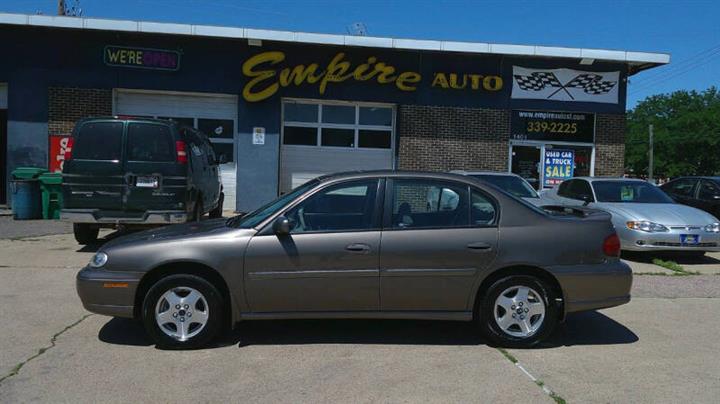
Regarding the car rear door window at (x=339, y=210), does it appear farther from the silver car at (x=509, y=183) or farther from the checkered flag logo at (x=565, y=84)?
the checkered flag logo at (x=565, y=84)

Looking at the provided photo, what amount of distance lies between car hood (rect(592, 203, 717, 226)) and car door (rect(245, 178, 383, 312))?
6787 millimetres

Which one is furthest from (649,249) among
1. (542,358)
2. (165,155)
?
(165,155)

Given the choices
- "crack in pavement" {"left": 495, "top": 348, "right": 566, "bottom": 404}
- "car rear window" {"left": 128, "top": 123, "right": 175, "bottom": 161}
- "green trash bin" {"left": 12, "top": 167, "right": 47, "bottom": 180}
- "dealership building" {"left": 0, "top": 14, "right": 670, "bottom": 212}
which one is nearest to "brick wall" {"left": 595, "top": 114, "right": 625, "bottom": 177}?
"dealership building" {"left": 0, "top": 14, "right": 670, "bottom": 212}

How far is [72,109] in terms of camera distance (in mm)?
15711

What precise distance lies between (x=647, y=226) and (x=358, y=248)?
684 centimetres

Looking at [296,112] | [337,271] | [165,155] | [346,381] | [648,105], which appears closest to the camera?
[346,381]

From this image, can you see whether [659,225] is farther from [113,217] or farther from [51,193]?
[51,193]

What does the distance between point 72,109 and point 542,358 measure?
1445 centimetres

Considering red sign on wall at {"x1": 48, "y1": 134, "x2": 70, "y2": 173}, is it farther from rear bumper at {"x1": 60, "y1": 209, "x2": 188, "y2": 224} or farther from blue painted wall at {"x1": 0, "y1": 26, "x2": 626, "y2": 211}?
rear bumper at {"x1": 60, "y1": 209, "x2": 188, "y2": 224}

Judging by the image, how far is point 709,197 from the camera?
46.3 ft

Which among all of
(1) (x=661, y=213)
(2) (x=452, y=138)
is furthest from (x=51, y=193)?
(1) (x=661, y=213)

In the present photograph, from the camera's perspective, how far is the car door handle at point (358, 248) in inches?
199

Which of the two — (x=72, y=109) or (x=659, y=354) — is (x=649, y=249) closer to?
(x=659, y=354)

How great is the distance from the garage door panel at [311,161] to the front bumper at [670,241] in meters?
7.97
